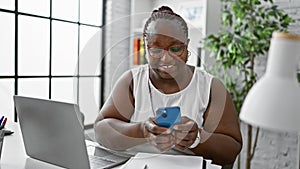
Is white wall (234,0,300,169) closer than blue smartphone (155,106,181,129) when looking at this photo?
No

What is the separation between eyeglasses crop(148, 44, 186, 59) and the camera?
66 cm

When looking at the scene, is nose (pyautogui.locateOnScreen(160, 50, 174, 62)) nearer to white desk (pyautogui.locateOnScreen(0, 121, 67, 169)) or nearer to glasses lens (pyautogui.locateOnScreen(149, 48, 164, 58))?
glasses lens (pyautogui.locateOnScreen(149, 48, 164, 58))

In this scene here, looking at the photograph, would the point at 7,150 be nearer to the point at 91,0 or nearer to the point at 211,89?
the point at 211,89

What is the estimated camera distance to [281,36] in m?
0.26

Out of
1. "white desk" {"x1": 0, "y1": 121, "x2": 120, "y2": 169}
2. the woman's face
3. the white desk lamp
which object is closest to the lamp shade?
the white desk lamp

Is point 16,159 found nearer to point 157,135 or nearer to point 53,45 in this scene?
point 157,135

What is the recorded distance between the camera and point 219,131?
92 centimetres

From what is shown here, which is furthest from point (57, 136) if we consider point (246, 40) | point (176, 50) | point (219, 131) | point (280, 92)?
point (246, 40)

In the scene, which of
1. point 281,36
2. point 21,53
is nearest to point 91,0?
point 21,53

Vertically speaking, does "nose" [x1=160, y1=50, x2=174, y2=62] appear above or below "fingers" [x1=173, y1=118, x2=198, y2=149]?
above

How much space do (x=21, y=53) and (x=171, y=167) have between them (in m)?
1.89

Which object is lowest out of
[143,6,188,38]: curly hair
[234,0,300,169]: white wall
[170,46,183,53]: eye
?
[234,0,300,169]: white wall

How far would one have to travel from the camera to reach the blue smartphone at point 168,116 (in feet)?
2.17

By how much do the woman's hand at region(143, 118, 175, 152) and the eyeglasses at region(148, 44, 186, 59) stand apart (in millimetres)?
149
